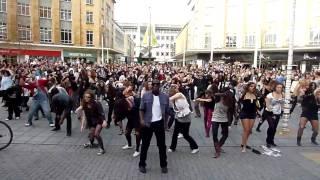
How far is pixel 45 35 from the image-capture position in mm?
55781

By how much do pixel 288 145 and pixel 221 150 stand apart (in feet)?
6.73

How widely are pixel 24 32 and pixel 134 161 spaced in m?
50.2

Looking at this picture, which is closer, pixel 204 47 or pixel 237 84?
pixel 237 84

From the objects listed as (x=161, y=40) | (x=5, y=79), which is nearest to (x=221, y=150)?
(x=5, y=79)

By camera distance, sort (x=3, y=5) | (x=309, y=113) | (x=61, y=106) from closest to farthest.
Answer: (x=309, y=113), (x=61, y=106), (x=3, y=5)

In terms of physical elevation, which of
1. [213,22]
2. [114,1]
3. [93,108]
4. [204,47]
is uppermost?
[114,1]

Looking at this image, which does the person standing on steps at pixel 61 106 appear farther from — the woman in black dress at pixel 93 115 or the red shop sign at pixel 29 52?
the red shop sign at pixel 29 52

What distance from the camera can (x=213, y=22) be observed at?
61031 millimetres

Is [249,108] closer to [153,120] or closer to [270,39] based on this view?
[153,120]

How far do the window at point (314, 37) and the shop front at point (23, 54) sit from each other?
35447mm

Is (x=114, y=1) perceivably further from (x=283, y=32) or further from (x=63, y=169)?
(x=63, y=169)

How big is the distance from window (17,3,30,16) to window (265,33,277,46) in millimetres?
35352

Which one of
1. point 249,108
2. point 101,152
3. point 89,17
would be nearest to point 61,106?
point 101,152

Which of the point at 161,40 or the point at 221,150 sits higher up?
the point at 161,40
